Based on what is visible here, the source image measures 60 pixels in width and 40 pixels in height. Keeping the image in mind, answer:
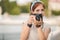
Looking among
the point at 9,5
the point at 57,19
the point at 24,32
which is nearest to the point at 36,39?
the point at 24,32

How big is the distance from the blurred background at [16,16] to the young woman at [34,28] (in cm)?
3

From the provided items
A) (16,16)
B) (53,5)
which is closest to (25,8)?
(16,16)

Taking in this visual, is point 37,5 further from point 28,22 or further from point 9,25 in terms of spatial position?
point 9,25

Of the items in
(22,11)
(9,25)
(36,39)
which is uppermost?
(22,11)

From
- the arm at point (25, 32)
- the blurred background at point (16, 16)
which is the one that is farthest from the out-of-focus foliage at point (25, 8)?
the arm at point (25, 32)

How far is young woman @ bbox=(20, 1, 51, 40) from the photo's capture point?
1.11 meters

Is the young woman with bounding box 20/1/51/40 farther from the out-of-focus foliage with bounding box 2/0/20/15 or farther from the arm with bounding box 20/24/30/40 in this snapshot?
the out-of-focus foliage with bounding box 2/0/20/15

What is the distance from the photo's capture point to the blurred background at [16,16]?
1.10 metres

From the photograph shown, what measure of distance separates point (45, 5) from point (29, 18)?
0.16 meters

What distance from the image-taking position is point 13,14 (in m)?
1.10

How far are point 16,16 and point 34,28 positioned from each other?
0.54 ft

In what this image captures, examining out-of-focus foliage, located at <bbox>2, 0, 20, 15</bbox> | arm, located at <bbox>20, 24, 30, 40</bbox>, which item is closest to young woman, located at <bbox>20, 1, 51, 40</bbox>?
arm, located at <bbox>20, 24, 30, 40</bbox>

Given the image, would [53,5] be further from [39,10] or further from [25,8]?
[25,8]

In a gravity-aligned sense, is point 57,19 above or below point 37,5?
below
